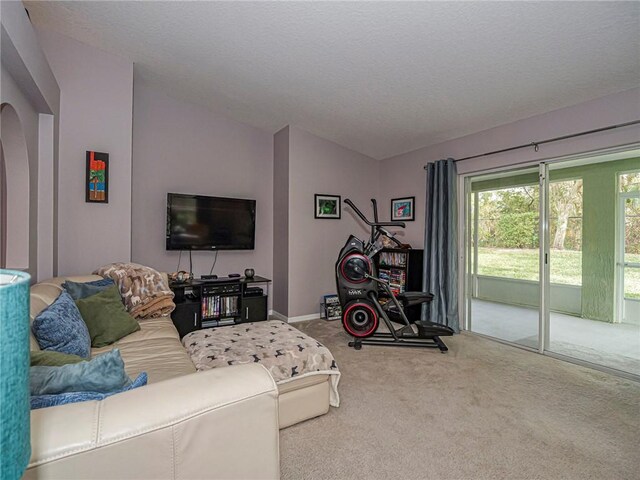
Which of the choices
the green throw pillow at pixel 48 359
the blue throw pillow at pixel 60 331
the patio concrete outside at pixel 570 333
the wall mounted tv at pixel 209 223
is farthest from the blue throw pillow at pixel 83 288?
the patio concrete outside at pixel 570 333

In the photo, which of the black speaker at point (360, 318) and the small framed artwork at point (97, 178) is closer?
the small framed artwork at point (97, 178)

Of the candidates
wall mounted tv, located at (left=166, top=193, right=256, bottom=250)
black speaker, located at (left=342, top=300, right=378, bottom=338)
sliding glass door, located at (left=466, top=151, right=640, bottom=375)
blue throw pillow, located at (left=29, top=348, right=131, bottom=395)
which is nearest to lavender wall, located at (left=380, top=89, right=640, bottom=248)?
sliding glass door, located at (left=466, top=151, right=640, bottom=375)

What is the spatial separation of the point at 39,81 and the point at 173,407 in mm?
2631

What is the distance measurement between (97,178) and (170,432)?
313cm

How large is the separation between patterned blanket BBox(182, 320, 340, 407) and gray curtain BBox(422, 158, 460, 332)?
2246 millimetres

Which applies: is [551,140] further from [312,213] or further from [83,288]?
[83,288]

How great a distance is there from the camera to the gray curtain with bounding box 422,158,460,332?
13.1 feet

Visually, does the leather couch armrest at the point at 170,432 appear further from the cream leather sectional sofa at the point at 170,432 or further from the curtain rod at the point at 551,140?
the curtain rod at the point at 551,140

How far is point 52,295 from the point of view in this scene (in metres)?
2.01

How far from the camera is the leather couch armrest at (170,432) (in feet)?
2.40

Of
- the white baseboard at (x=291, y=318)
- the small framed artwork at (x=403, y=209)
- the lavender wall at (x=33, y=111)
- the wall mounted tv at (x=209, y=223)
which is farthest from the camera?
the small framed artwork at (x=403, y=209)

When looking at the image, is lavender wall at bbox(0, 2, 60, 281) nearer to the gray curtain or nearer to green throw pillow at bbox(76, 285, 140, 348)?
green throw pillow at bbox(76, 285, 140, 348)

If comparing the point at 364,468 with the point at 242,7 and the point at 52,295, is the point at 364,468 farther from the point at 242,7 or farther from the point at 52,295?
the point at 242,7

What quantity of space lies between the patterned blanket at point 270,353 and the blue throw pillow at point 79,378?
3.14 feet
